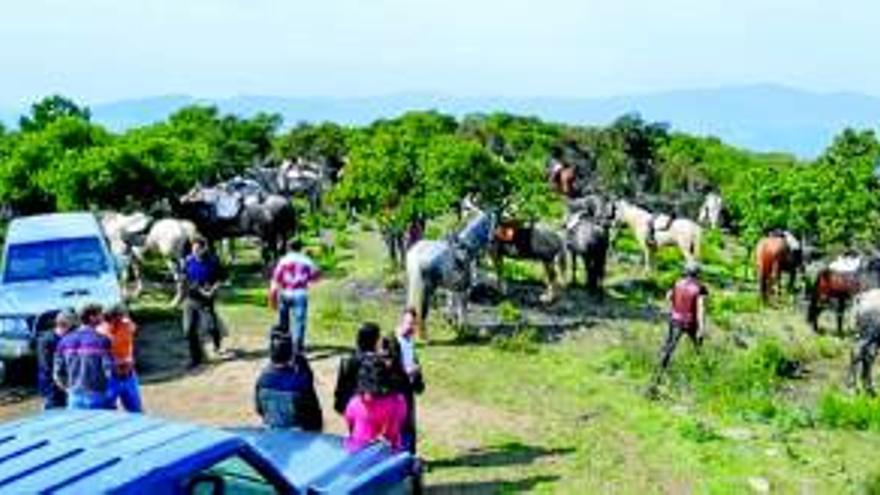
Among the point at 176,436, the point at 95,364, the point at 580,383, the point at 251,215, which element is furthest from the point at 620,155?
the point at 176,436

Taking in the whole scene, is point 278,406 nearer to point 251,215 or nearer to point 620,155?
point 251,215

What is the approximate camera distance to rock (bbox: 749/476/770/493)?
16.8 metres

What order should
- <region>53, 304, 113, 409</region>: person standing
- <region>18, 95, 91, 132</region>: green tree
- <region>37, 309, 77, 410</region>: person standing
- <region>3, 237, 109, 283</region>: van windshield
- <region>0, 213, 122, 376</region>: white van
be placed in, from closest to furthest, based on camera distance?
<region>53, 304, 113, 409</region>: person standing < <region>37, 309, 77, 410</region>: person standing < <region>0, 213, 122, 376</region>: white van < <region>3, 237, 109, 283</region>: van windshield < <region>18, 95, 91, 132</region>: green tree

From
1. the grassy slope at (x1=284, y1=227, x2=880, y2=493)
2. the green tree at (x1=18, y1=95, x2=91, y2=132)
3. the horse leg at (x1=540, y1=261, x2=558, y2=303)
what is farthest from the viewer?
the green tree at (x1=18, y1=95, x2=91, y2=132)

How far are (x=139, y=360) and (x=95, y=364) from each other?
8233 millimetres

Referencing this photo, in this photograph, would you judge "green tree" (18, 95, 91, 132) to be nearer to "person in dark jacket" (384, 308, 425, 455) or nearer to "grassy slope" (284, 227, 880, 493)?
"grassy slope" (284, 227, 880, 493)

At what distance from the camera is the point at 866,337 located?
2284cm

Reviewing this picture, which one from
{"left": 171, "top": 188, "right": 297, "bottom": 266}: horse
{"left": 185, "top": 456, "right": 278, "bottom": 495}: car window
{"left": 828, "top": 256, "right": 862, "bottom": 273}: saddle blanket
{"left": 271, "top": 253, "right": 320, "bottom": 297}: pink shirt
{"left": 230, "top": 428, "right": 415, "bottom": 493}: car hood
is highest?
{"left": 171, "top": 188, "right": 297, "bottom": 266}: horse

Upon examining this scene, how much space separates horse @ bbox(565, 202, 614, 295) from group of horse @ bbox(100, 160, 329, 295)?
6.26m

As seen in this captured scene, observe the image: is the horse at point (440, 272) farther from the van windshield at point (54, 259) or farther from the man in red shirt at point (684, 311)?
the van windshield at point (54, 259)

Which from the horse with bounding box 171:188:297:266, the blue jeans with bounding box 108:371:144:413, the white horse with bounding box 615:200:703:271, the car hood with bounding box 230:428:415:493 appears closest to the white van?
the blue jeans with bounding box 108:371:144:413

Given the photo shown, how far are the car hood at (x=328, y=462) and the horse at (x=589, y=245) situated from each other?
1779 centimetres

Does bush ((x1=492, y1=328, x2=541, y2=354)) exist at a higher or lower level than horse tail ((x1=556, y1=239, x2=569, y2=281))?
lower

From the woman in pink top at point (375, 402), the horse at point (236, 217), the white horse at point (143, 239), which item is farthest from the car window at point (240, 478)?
the horse at point (236, 217)
